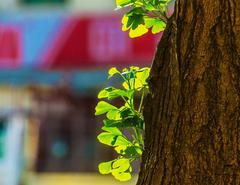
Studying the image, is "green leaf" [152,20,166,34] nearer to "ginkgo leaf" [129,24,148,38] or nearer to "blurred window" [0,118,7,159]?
"ginkgo leaf" [129,24,148,38]

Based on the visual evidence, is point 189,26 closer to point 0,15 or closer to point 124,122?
point 124,122

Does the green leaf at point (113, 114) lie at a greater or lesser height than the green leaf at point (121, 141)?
greater

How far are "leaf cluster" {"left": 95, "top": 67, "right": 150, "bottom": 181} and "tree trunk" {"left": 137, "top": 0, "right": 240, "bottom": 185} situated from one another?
140 mm

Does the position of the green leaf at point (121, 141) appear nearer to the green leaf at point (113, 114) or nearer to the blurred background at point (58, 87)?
the green leaf at point (113, 114)

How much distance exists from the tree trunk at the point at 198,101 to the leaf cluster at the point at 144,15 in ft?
0.36

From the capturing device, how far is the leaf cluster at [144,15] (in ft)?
7.21

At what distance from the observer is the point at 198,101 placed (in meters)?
2.01

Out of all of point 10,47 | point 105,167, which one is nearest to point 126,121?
point 105,167

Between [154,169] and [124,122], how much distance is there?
21cm

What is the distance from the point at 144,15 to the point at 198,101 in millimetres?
306

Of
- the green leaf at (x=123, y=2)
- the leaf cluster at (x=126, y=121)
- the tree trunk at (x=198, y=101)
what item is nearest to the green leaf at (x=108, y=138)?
the leaf cluster at (x=126, y=121)

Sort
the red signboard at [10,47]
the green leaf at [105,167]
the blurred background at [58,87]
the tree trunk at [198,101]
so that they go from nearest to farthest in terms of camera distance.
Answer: the tree trunk at [198,101] → the green leaf at [105,167] → the blurred background at [58,87] → the red signboard at [10,47]

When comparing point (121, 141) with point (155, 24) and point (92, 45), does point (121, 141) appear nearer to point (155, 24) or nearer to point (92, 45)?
point (155, 24)

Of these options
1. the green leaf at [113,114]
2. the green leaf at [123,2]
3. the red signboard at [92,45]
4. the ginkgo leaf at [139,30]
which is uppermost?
the green leaf at [123,2]
